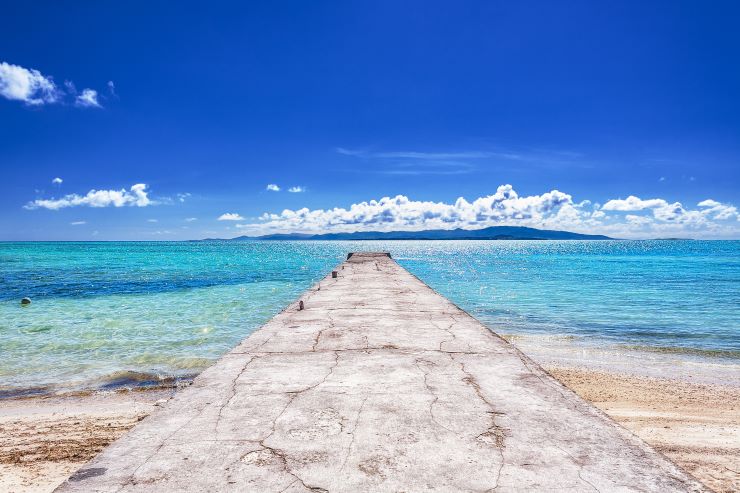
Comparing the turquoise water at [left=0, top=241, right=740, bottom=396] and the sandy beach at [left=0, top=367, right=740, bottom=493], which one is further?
the turquoise water at [left=0, top=241, right=740, bottom=396]

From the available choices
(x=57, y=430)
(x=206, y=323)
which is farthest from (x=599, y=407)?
(x=206, y=323)

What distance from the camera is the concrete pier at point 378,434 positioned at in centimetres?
224

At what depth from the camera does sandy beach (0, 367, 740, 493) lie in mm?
A: 4191

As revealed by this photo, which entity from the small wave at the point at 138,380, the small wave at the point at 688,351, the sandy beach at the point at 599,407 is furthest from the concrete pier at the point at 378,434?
the small wave at the point at 688,351

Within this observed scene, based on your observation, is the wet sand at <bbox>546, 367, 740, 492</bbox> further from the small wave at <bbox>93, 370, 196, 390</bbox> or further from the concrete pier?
the small wave at <bbox>93, 370, 196, 390</bbox>

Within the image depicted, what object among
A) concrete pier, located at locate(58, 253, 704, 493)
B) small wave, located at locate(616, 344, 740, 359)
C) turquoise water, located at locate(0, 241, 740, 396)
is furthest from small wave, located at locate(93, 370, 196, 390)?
small wave, located at locate(616, 344, 740, 359)

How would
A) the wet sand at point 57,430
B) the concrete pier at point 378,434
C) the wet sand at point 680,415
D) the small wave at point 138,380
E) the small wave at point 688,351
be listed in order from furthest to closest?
the small wave at point 688,351
the small wave at point 138,380
the wet sand at point 680,415
the wet sand at point 57,430
the concrete pier at point 378,434

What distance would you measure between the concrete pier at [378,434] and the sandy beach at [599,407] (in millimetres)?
1485

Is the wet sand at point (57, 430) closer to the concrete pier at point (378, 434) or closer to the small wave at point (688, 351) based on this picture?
the concrete pier at point (378, 434)

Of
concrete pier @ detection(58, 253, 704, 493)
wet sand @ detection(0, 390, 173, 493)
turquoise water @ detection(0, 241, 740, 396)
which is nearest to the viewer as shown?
concrete pier @ detection(58, 253, 704, 493)

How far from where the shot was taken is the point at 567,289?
888 inches

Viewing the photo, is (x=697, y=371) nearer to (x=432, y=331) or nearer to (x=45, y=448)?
(x=432, y=331)

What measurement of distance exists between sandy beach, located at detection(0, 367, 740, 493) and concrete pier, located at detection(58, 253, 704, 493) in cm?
149

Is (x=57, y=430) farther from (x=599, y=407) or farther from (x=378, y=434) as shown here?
(x=599, y=407)
